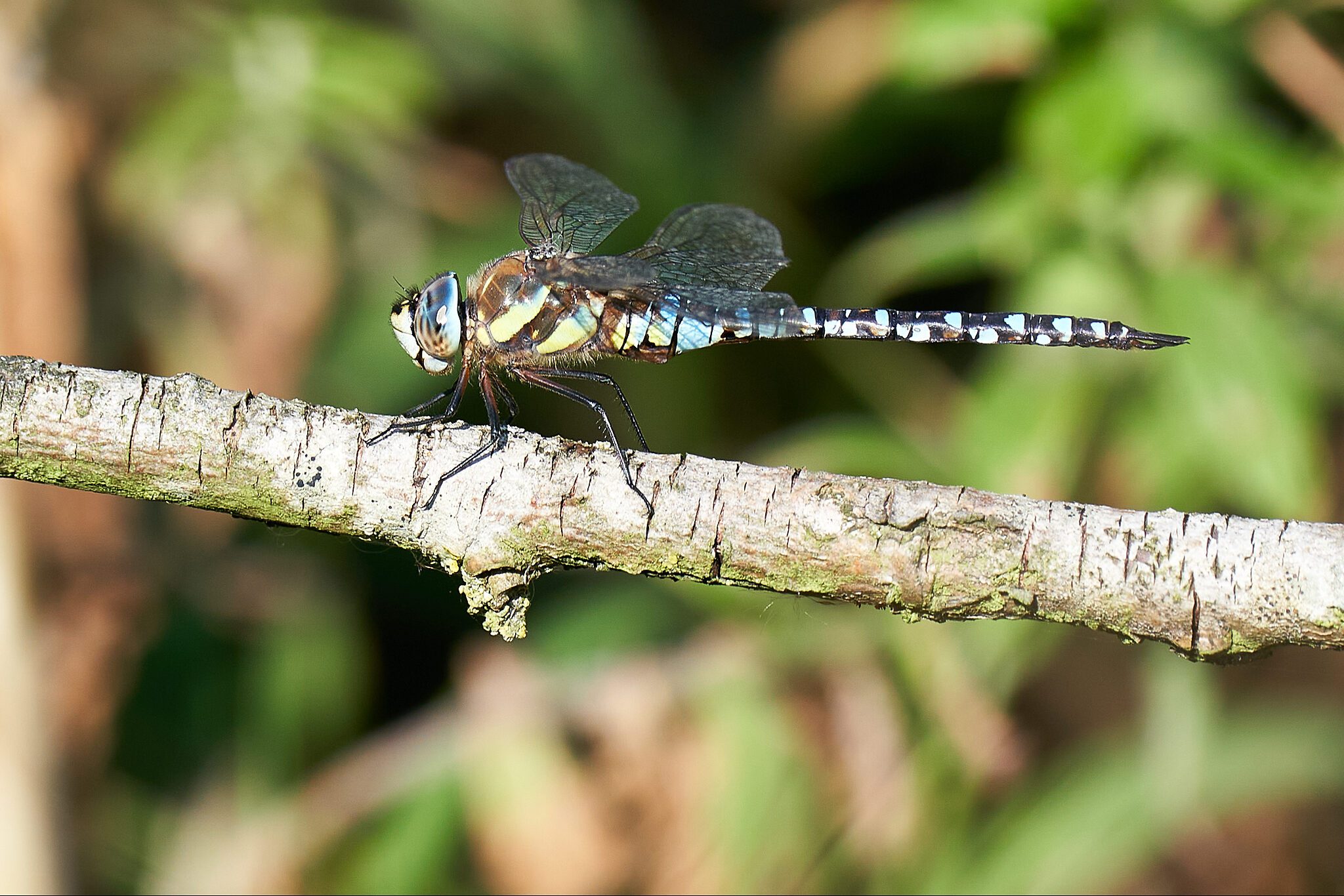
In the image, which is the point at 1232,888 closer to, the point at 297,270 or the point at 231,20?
the point at 297,270

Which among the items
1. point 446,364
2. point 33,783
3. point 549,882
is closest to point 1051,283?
→ point 446,364

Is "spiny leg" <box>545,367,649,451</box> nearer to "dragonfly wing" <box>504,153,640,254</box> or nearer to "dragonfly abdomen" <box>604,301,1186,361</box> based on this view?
"dragonfly abdomen" <box>604,301,1186,361</box>

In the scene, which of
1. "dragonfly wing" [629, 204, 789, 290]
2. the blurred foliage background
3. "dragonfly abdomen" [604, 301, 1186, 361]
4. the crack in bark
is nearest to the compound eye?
"dragonfly abdomen" [604, 301, 1186, 361]

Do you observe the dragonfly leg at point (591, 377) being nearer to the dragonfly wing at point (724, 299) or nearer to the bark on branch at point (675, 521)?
the dragonfly wing at point (724, 299)

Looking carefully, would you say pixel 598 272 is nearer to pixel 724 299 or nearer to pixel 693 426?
pixel 724 299

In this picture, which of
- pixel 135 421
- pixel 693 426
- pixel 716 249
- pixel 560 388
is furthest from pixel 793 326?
pixel 135 421

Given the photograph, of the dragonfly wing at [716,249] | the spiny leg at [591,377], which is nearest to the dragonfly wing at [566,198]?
the dragonfly wing at [716,249]
